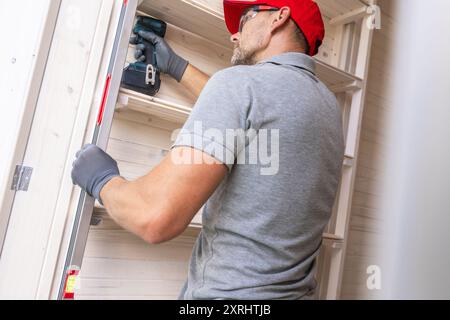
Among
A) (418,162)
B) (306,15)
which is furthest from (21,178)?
(418,162)

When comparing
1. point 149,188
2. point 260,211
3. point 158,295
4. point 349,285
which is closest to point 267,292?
point 260,211

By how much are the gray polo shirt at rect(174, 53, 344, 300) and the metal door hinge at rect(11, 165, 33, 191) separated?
0.61 m

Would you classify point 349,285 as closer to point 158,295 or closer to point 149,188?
point 158,295

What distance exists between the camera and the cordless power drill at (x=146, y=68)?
1257 millimetres

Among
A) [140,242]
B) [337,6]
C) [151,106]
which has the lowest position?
[140,242]

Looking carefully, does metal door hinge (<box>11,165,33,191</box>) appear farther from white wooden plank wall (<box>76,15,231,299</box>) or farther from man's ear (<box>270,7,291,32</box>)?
man's ear (<box>270,7,291,32</box>)

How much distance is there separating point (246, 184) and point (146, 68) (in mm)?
670

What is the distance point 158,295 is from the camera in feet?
4.93

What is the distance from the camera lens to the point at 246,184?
2.69 feet

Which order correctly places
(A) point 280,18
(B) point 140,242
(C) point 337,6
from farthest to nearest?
(C) point 337,6, (B) point 140,242, (A) point 280,18

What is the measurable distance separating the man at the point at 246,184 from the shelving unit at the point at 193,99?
426mm

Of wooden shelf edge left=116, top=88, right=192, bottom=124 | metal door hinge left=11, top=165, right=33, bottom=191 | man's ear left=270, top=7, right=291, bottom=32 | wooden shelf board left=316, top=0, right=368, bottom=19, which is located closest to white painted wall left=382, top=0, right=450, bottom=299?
man's ear left=270, top=7, right=291, bottom=32

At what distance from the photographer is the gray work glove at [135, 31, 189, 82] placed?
1347 millimetres

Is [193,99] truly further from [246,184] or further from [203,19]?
[246,184]
